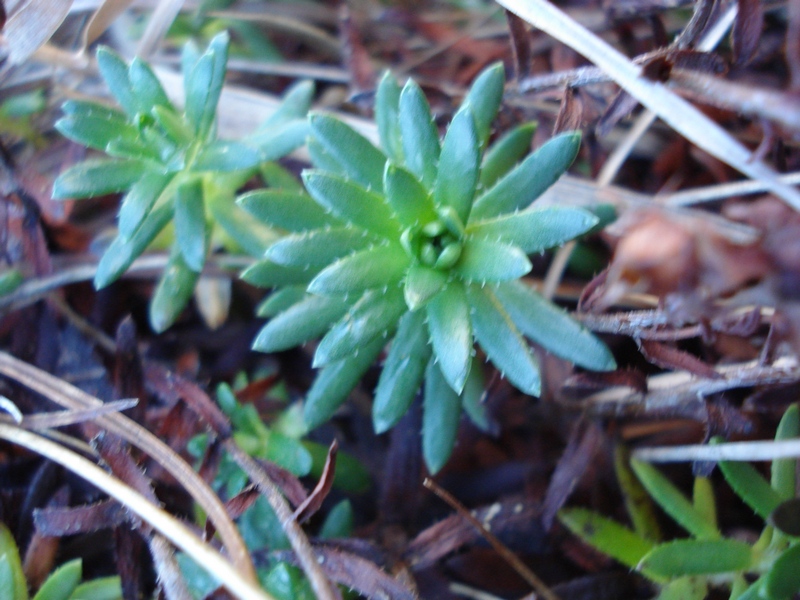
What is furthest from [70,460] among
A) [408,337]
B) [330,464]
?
[408,337]

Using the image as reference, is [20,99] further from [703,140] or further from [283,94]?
[703,140]

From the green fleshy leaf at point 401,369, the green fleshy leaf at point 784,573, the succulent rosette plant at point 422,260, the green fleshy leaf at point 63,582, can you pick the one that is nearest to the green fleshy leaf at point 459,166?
the succulent rosette plant at point 422,260

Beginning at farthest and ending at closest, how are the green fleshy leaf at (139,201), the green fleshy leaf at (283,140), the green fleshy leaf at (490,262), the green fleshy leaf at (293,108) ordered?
the green fleshy leaf at (293,108) < the green fleshy leaf at (283,140) < the green fleshy leaf at (139,201) < the green fleshy leaf at (490,262)

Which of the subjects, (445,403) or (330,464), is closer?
(330,464)

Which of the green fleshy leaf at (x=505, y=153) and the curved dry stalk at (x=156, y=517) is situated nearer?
the curved dry stalk at (x=156, y=517)

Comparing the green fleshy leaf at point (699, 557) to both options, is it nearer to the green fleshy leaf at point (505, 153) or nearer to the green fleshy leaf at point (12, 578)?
the green fleshy leaf at point (505, 153)

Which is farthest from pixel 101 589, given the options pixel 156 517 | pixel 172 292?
pixel 172 292

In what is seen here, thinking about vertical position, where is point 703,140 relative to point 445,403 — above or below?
above

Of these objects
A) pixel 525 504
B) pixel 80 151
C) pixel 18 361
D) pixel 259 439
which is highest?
pixel 80 151
